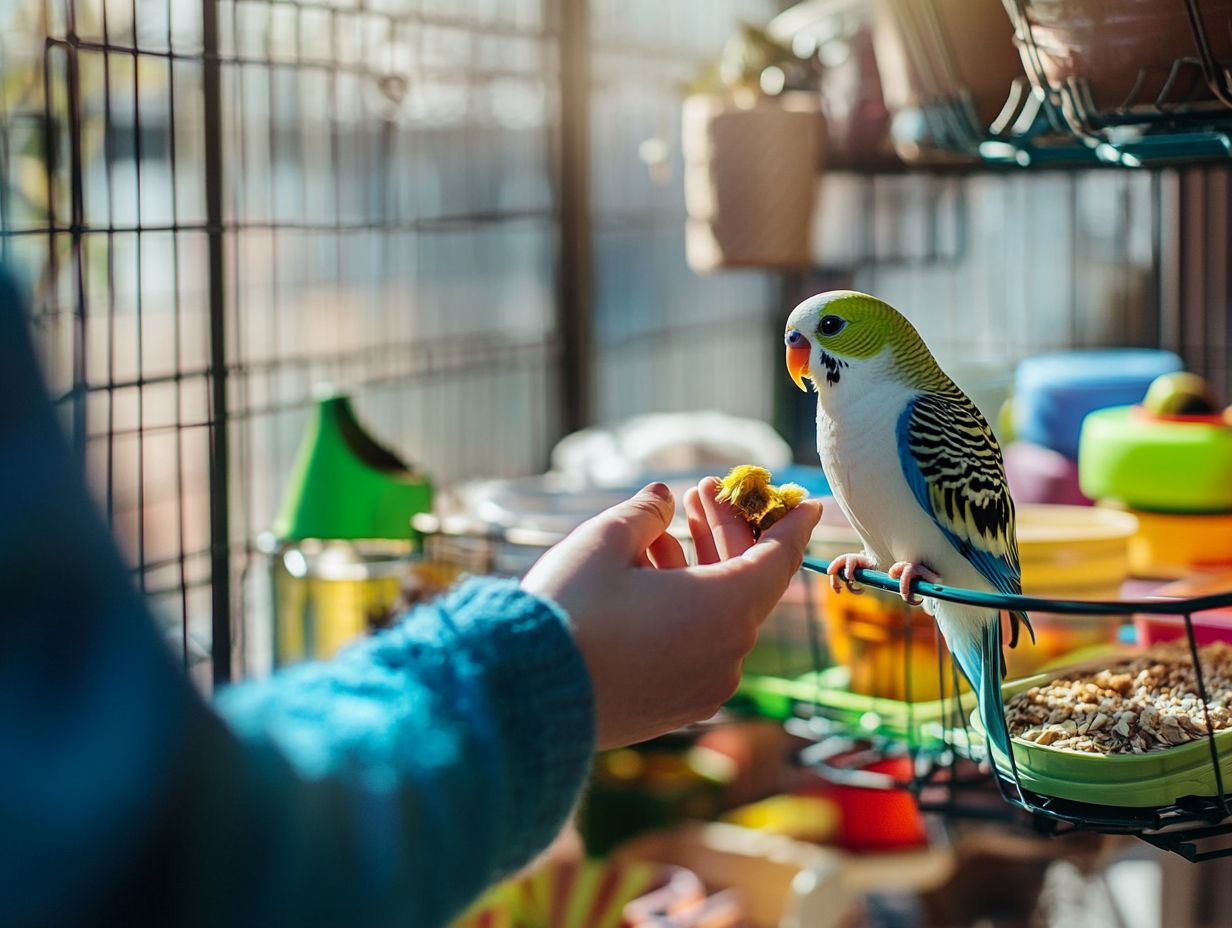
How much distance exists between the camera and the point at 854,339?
589mm

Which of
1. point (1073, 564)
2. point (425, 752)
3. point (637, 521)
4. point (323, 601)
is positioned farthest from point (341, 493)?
point (425, 752)

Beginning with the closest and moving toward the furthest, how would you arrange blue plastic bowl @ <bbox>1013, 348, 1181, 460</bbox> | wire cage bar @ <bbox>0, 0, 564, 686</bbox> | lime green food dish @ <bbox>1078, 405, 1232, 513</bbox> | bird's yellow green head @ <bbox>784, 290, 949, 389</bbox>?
bird's yellow green head @ <bbox>784, 290, 949, 389</bbox> → wire cage bar @ <bbox>0, 0, 564, 686</bbox> → lime green food dish @ <bbox>1078, 405, 1232, 513</bbox> → blue plastic bowl @ <bbox>1013, 348, 1181, 460</bbox>

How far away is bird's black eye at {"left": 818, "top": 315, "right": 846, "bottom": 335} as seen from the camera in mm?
590

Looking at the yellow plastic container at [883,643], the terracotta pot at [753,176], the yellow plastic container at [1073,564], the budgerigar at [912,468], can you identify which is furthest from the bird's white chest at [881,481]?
the terracotta pot at [753,176]

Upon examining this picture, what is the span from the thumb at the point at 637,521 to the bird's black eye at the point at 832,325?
14 cm

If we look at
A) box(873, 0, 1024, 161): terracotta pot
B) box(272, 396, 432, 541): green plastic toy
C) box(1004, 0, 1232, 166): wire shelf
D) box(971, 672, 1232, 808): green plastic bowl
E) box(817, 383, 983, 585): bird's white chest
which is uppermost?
box(873, 0, 1024, 161): terracotta pot

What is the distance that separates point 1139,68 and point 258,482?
1735 millimetres

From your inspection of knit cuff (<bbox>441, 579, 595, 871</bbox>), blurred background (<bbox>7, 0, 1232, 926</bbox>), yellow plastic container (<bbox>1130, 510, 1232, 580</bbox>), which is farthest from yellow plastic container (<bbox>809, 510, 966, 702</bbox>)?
knit cuff (<bbox>441, 579, 595, 871</bbox>)

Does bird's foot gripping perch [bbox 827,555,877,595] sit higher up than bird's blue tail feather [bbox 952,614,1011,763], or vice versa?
bird's foot gripping perch [bbox 827,555,877,595]

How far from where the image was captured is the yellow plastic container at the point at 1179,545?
1005 millimetres

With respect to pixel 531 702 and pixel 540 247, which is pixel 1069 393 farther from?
pixel 531 702

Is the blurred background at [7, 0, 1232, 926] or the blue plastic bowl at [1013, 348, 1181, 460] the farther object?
the blue plastic bowl at [1013, 348, 1181, 460]

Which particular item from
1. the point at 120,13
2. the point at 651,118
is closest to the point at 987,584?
the point at 120,13

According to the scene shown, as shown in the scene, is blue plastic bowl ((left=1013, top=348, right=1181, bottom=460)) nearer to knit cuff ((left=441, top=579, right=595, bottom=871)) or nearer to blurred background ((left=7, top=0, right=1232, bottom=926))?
blurred background ((left=7, top=0, right=1232, bottom=926))
